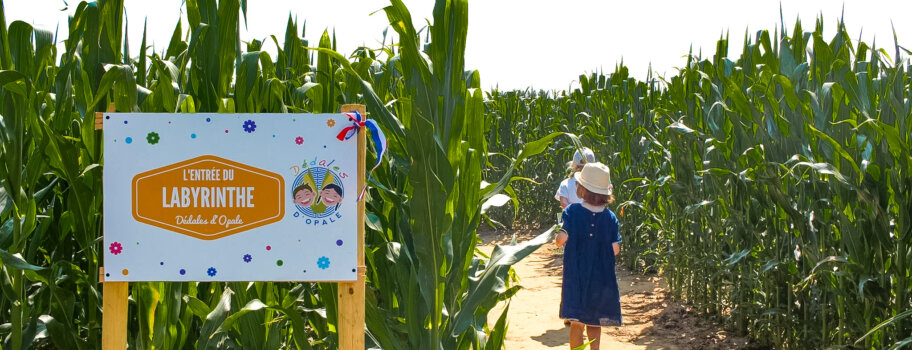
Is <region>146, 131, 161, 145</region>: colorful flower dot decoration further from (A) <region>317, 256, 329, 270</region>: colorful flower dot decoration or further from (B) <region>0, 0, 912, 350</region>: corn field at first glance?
(A) <region>317, 256, 329, 270</region>: colorful flower dot decoration

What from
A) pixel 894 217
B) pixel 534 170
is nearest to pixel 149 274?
pixel 894 217

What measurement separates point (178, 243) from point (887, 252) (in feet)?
10.9

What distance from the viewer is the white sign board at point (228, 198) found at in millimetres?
2473

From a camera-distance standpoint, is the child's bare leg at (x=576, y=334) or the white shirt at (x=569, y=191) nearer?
the child's bare leg at (x=576, y=334)

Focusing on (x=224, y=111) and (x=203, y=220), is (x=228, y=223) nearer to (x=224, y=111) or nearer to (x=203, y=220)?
(x=203, y=220)

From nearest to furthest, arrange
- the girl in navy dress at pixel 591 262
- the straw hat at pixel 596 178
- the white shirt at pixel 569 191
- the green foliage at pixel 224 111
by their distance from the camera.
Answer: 1. the green foliage at pixel 224 111
2. the straw hat at pixel 596 178
3. the girl in navy dress at pixel 591 262
4. the white shirt at pixel 569 191

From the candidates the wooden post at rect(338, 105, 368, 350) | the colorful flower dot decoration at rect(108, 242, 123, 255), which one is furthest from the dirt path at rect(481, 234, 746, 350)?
the colorful flower dot decoration at rect(108, 242, 123, 255)

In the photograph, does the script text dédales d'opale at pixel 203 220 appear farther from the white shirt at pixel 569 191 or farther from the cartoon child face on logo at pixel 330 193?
the white shirt at pixel 569 191

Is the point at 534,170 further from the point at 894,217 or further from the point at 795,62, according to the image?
the point at 894,217

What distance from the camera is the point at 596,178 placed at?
467cm

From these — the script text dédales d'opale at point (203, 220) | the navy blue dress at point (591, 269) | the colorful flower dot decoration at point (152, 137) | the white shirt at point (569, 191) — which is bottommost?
the navy blue dress at point (591, 269)

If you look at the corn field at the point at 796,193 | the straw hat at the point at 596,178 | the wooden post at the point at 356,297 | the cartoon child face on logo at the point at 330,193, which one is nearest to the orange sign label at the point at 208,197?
the cartoon child face on logo at the point at 330,193

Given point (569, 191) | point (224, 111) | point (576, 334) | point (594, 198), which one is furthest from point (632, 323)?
point (224, 111)

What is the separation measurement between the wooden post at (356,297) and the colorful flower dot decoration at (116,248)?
676mm
